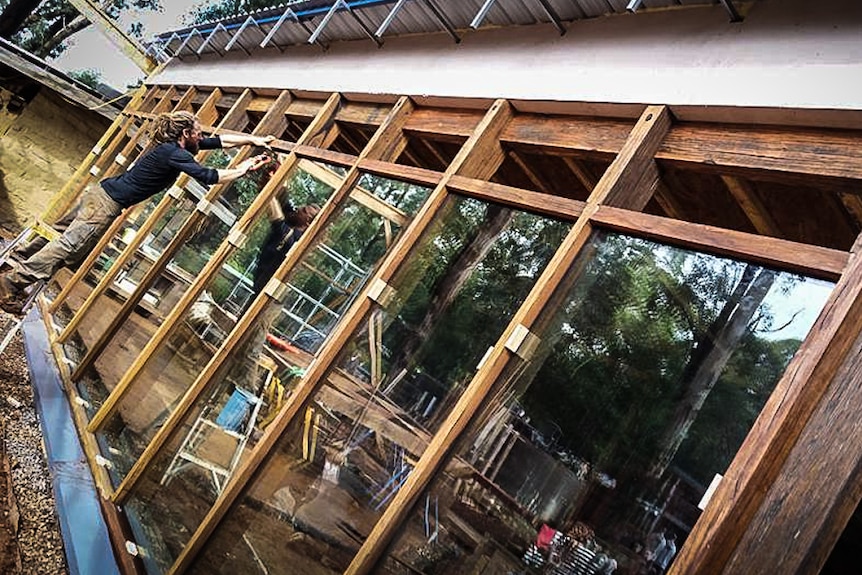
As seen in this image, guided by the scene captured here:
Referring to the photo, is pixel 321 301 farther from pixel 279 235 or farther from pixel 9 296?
pixel 9 296

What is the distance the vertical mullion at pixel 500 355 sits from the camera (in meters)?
2.36

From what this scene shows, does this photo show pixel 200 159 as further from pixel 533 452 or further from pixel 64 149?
pixel 64 149

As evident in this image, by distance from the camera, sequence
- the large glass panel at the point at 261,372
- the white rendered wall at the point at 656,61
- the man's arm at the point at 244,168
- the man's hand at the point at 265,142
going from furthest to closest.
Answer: the man's hand at the point at 265,142 < the man's arm at the point at 244,168 < the large glass panel at the point at 261,372 < the white rendered wall at the point at 656,61

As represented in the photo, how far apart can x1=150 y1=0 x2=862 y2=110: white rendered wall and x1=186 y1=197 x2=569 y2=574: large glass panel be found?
2.57ft

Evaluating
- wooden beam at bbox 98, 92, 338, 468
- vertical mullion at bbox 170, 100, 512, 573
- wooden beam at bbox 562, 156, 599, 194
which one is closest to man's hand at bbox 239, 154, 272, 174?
wooden beam at bbox 98, 92, 338, 468

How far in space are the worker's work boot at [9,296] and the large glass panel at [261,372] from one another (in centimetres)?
250

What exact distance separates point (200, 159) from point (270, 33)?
1.44 metres

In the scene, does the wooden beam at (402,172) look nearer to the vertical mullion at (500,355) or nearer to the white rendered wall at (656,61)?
the white rendered wall at (656,61)

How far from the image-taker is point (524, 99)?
131 inches

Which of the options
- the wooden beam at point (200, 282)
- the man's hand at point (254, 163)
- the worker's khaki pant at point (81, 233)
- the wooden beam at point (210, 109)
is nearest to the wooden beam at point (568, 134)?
the wooden beam at point (200, 282)

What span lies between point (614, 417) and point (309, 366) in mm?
1581

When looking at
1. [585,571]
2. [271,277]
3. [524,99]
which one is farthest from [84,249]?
[585,571]

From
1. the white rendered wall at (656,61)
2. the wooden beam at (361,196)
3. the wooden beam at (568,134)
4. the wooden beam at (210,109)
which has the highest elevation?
the white rendered wall at (656,61)

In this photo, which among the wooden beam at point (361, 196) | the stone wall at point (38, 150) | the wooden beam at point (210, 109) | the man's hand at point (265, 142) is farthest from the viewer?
the stone wall at point (38, 150)
